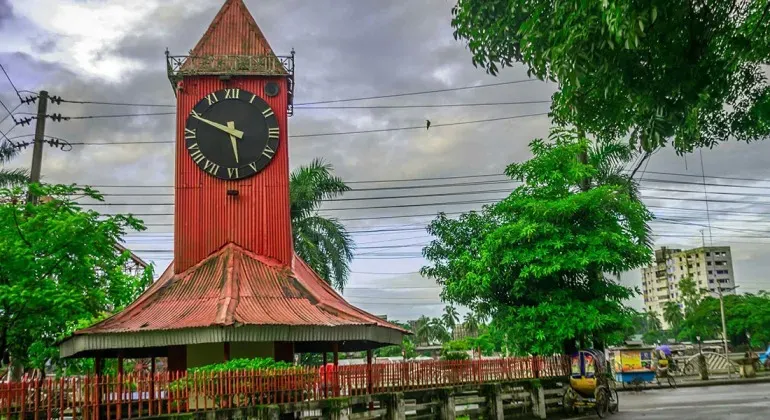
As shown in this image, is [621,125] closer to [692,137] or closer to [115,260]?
[692,137]

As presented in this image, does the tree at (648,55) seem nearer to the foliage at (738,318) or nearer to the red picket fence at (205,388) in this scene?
the red picket fence at (205,388)

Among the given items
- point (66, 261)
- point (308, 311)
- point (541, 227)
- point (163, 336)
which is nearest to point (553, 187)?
point (541, 227)

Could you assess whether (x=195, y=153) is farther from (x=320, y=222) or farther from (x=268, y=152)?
(x=320, y=222)

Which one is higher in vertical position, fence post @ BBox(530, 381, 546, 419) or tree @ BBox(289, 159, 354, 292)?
tree @ BBox(289, 159, 354, 292)

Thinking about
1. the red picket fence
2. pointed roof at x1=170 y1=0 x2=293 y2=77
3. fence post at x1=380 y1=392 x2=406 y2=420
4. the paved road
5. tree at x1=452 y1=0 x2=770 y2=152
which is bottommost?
the paved road

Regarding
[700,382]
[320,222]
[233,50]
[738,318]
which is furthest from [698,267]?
[233,50]

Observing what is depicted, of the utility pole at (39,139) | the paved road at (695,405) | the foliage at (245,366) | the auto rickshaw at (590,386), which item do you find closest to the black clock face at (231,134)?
the utility pole at (39,139)

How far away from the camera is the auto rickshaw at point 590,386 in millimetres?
22828

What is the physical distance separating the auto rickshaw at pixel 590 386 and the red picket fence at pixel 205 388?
143 inches

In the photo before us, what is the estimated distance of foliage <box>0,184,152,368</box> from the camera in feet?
61.8

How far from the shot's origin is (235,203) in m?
23.2

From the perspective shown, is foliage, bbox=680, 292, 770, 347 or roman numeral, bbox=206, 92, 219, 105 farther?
foliage, bbox=680, 292, 770, 347

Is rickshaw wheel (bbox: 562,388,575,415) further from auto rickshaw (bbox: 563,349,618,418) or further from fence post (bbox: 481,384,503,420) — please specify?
fence post (bbox: 481,384,503,420)

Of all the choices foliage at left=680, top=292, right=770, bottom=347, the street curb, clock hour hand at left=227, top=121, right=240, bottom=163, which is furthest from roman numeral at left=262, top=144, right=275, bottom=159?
foliage at left=680, top=292, right=770, bottom=347
